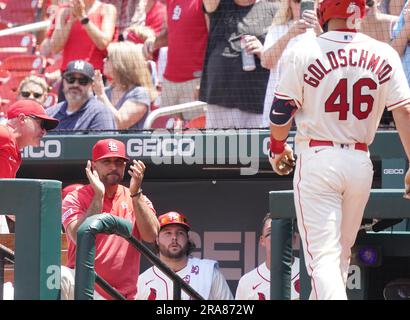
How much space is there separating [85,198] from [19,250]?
2.11m

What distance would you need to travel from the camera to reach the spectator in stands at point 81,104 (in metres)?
7.90

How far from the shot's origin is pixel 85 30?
8.68 metres

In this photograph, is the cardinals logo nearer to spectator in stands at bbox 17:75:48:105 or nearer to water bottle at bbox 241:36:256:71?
water bottle at bbox 241:36:256:71

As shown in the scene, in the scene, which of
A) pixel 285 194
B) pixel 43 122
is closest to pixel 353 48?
pixel 285 194

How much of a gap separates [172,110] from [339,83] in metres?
3.43

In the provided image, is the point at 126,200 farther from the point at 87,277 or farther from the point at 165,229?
the point at 87,277

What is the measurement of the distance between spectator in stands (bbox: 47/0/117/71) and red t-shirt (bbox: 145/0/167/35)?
1.01ft

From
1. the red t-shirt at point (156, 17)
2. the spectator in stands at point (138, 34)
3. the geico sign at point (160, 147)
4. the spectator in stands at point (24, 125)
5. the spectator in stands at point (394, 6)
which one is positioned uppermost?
the red t-shirt at point (156, 17)

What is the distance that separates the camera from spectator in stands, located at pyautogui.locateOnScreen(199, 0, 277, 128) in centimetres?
750

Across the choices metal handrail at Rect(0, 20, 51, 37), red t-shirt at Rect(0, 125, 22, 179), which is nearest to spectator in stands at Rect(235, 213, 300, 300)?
red t-shirt at Rect(0, 125, 22, 179)

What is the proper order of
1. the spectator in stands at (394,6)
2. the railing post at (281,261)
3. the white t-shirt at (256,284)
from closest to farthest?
the railing post at (281,261) → the white t-shirt at (256,284) → the spectator in stands at (394,6)

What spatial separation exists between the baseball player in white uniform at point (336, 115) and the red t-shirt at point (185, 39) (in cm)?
341

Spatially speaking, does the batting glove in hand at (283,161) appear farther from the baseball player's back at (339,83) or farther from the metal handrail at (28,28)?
the metal handrail at (28,28)

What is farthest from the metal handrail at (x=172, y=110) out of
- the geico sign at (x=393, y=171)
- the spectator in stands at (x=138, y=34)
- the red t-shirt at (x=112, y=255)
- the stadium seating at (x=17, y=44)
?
the stadium seating at (x=17, y=44)
